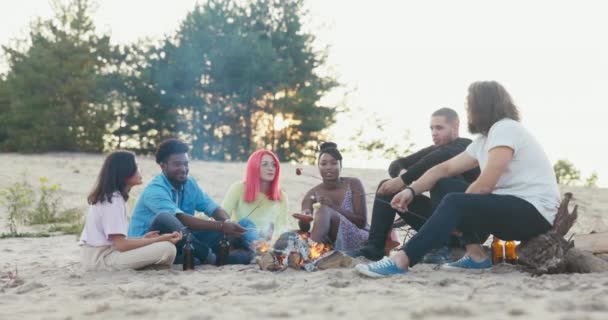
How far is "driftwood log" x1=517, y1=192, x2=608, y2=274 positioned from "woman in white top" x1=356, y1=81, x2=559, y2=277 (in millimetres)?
54

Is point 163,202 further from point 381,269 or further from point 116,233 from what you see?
point 381,269

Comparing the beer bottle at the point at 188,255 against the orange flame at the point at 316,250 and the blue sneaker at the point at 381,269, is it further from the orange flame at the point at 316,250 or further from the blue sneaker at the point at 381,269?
the blue sneaker at the point at 381,269

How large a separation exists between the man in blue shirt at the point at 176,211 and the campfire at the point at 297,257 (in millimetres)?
337

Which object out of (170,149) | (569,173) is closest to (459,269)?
(170,149)

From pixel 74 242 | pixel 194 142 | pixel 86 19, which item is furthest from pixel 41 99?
pixel 74 242

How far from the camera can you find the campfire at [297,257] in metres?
4.66

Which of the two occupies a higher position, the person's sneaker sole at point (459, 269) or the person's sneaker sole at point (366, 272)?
the person's sneaker sole at point (366, 272)

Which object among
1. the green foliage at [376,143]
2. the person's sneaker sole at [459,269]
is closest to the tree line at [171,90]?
the green foliage at [376,143]

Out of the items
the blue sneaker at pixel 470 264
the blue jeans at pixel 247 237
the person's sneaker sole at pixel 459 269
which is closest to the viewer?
the person's sneaker sole at pixel 459 269

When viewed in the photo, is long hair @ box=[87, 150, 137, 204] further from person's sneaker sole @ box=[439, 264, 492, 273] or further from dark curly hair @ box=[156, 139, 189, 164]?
person's sneaker sole @ box=[439, 264, 492, 273]

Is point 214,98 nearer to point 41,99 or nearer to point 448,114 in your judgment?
point 41,99

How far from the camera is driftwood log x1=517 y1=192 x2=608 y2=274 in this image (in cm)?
410

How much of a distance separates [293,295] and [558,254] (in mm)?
1770

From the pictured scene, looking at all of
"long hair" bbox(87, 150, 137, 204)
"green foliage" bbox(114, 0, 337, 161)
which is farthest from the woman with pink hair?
"green foliage" bbox(114, 0, 337, 161)
